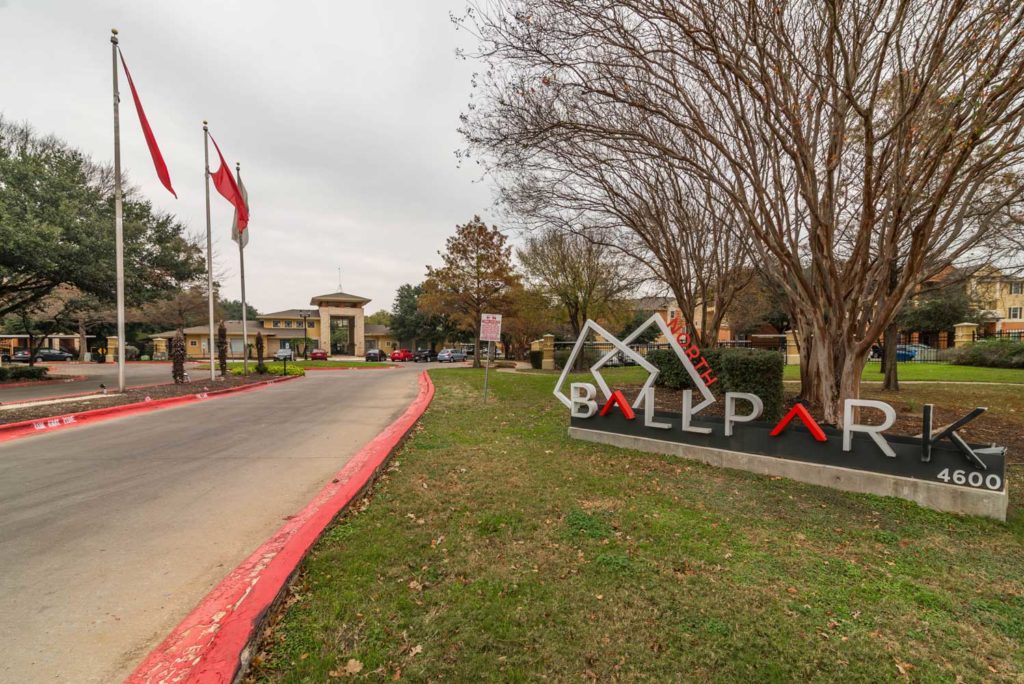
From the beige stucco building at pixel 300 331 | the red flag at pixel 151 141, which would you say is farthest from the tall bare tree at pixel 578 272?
the beige stucco building at pixel 300 331

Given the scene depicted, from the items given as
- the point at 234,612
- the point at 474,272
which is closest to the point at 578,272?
the point at 474,272

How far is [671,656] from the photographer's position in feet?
8.41

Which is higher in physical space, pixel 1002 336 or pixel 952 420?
pixel 1002 336

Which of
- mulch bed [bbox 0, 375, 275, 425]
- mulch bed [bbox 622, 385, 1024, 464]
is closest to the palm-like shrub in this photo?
mulch bed [bbox 0, 375, 275, 425]

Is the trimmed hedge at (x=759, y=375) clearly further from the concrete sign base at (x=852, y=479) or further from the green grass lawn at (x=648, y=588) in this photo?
the green grass lawn at (x=648, y=588)

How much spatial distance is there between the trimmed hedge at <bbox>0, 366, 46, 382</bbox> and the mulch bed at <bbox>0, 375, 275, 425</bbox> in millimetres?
9367

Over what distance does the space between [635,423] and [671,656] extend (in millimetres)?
5231

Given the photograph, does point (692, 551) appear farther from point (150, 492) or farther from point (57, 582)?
point (150, 492)

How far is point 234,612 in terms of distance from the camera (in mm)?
2902

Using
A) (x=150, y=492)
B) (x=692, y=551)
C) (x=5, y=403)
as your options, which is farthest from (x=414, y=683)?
(x=5, y=403)

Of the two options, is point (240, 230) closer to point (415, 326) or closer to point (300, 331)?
point (415, 326)

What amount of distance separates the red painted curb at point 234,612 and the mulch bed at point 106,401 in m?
9.27

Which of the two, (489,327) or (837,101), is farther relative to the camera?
(489,327)

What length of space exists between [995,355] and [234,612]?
3731 centimetres
